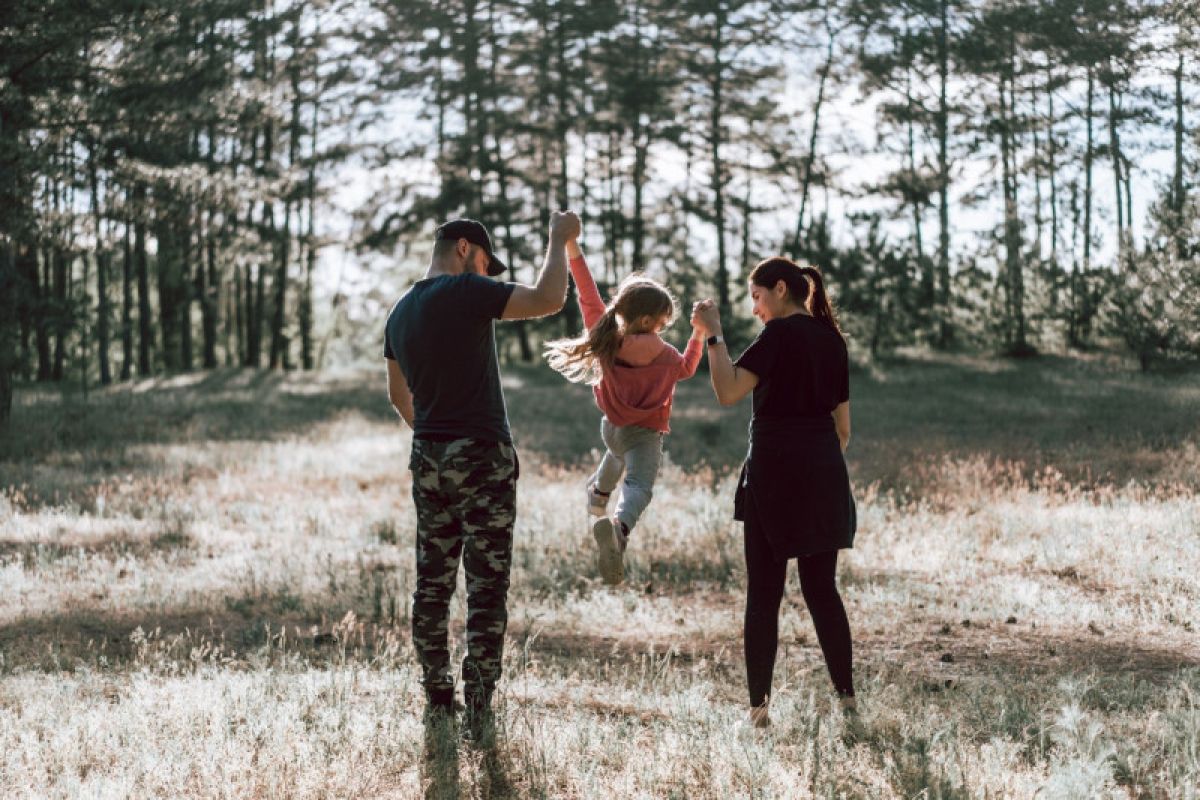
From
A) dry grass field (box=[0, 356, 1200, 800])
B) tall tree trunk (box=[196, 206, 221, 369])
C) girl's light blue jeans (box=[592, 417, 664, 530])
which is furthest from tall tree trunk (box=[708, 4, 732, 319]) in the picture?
girl's light blue jeans (box=[592, 417, 664, 530])

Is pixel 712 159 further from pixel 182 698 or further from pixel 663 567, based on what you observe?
pixel 182 698

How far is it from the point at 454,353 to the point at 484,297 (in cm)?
30

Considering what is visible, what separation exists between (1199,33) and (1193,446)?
8935 mm

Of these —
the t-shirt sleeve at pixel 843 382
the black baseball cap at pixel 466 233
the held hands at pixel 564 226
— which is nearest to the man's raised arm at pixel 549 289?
the held hands at pixel 564 226

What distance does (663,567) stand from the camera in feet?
30.1

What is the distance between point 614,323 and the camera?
5.55 m

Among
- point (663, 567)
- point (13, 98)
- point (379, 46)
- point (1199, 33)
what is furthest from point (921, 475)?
point (379, 46)

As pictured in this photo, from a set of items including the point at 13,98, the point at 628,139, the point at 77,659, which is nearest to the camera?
the point at 77,659

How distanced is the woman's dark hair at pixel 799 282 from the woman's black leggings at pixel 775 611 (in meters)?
1.09

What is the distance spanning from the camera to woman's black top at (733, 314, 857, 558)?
4543 millimetres

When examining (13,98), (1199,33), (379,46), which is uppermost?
(379,46)

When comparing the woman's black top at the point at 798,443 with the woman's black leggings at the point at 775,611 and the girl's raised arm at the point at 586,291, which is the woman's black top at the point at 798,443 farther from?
the girl's raised arm at the point at 586,291

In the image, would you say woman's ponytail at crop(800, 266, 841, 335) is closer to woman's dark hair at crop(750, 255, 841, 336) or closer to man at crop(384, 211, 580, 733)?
woman's dark hair at crop(750, 255, 841, 336)

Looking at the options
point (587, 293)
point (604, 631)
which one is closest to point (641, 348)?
point (587, 293)
